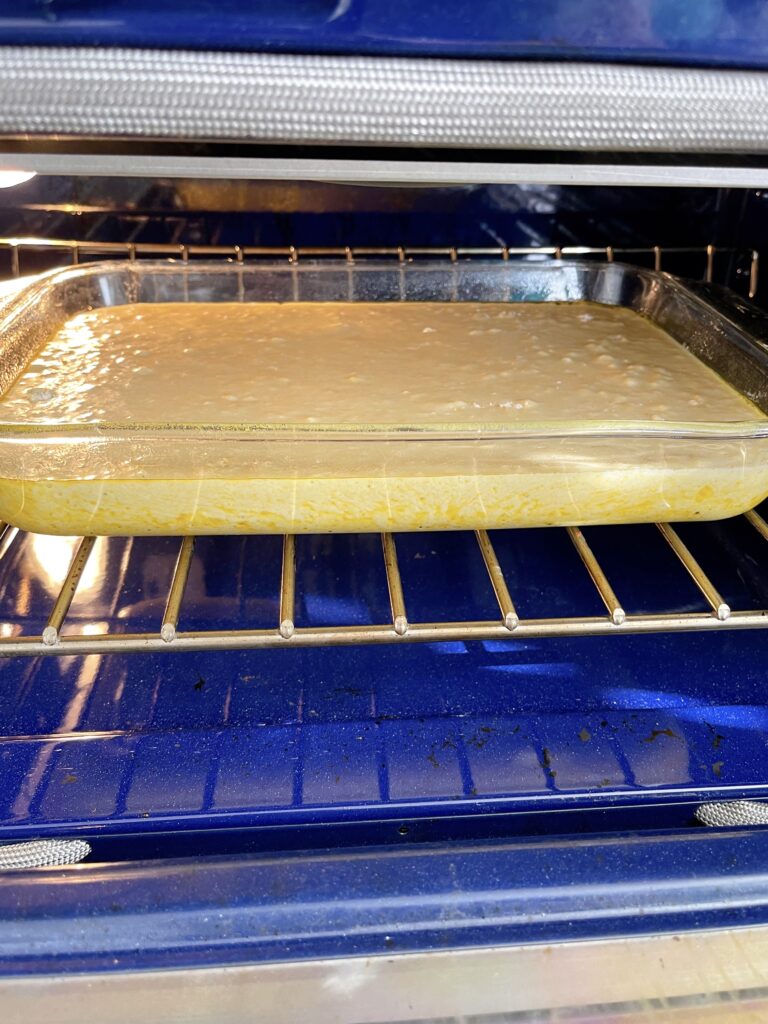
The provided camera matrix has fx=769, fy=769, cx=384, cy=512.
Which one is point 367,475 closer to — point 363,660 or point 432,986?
point 363,660

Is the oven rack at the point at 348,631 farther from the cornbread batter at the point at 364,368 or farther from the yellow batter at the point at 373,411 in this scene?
the cornbread batter at the point at 364,368

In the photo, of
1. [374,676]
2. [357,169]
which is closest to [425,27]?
[357,169]

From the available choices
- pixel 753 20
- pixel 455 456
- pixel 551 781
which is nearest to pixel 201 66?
pixel 753 20

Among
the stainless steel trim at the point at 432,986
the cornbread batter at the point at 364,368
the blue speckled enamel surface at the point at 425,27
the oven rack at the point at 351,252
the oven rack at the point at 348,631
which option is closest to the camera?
the blue speckled enamel surface at the point at 425,27

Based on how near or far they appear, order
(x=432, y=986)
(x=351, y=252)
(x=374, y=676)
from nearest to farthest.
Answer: (x=432, y=986) < (x=374, y=676) < (x=351, y=252)

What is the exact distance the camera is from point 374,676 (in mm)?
958

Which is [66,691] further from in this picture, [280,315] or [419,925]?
[280,315]

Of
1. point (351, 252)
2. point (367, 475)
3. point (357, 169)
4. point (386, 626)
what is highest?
point (357, 169)

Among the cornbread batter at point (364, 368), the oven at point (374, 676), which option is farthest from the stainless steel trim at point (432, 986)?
the cornbread batter at point (364, 368)

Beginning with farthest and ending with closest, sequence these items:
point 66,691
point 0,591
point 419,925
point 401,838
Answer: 1. point 0,591
2. point 66,691
3. point 401,838
4. point 419,925

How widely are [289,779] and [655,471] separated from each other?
0.53m

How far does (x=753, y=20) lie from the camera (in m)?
0.46

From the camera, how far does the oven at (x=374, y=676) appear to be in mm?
465

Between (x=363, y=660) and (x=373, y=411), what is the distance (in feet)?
1.08
